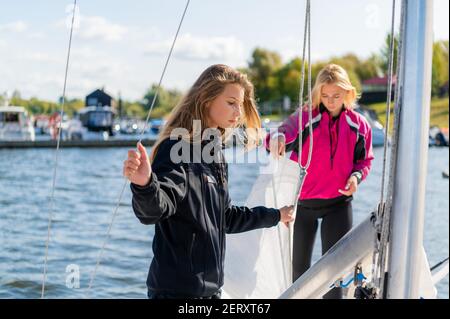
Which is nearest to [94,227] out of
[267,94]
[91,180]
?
[91,180]

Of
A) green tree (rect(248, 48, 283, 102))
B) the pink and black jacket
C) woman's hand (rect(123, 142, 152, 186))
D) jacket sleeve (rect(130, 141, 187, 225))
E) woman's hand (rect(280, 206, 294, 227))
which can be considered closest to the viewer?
woman's hand (rect(123, 142, 152, 186))

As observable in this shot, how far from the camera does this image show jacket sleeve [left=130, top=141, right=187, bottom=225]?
6.25 feet

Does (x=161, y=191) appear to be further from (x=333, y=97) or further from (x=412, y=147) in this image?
(x=333, y=97)

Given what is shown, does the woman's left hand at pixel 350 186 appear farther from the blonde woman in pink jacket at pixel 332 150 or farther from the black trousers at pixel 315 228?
the black trousers at pixel 315 228

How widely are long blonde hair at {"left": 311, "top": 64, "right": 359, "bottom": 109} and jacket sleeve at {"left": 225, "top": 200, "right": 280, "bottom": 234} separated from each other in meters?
1.05

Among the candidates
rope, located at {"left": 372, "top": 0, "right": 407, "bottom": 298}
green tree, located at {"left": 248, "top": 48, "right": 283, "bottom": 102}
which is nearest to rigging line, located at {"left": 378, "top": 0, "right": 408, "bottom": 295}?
rope, located at {"left": 372, "top": 0, "right": 407, "bottom": 298}

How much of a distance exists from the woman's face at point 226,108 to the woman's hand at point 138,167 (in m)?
0.60

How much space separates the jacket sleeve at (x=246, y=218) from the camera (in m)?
2.48

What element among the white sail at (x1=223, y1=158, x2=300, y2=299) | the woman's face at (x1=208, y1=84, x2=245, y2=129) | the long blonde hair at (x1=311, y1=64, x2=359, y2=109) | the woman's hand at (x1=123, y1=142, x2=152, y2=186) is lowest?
the white sail at (x1=223, y1=158, x2=300, y2=299)

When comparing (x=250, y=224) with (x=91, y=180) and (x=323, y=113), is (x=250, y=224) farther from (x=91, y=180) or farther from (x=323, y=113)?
(x=91, y=180)

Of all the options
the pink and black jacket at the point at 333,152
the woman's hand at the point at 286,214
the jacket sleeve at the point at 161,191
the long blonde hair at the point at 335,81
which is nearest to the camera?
the jacket sleeve at the point at 161,191

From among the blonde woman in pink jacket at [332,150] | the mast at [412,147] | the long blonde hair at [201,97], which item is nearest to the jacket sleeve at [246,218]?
the long blonde hair at [201,97]

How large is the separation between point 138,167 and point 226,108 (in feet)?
2.16

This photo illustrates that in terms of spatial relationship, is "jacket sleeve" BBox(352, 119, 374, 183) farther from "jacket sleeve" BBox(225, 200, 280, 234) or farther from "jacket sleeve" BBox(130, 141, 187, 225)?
"jacket sleeve" BBox(130, 141, 187, 225)
